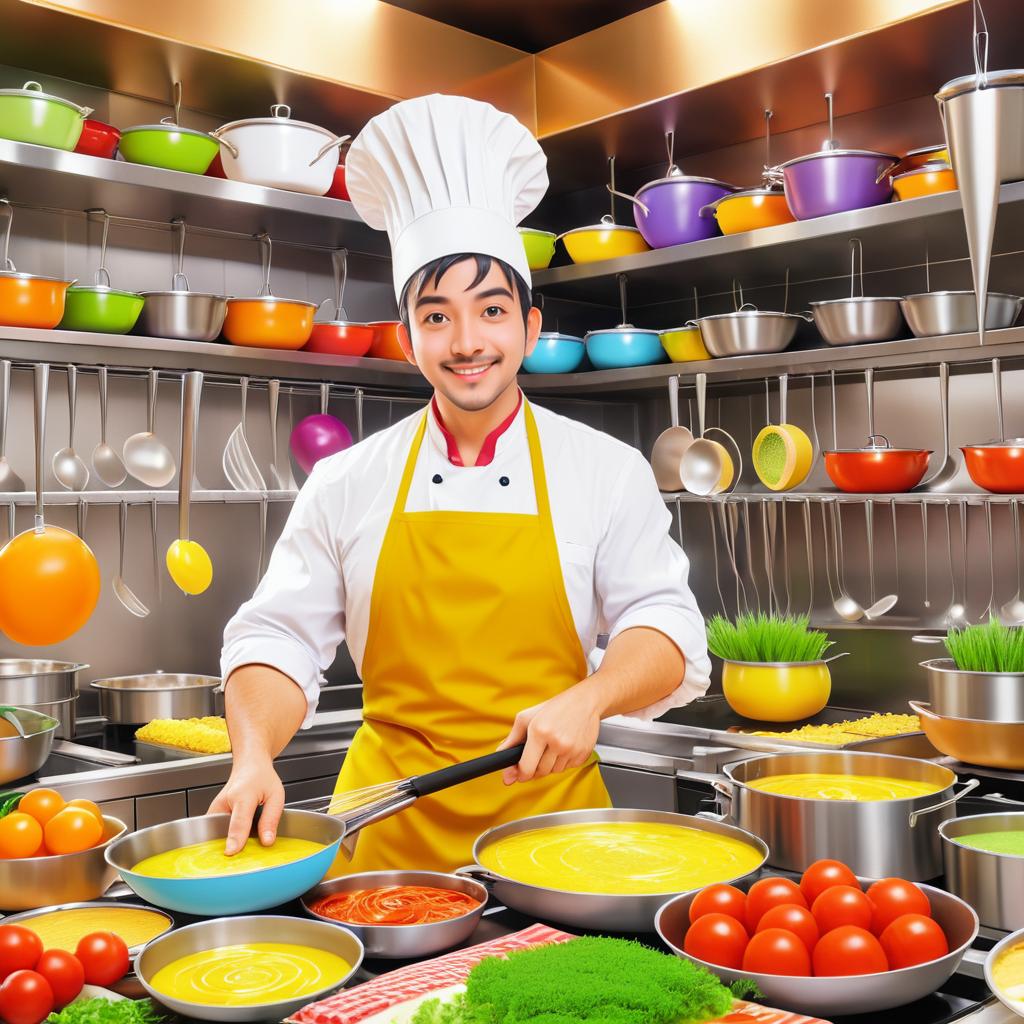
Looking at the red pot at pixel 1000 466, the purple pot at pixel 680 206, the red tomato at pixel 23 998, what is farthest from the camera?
the purple pot at pixel 680 206

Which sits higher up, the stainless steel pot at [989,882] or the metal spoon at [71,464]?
the metal spoon at [71,464]

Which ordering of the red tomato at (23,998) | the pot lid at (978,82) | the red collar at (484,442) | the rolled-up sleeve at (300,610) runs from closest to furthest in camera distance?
the red tomato at (23,998) < the rolled-up sleeve at (300,610) < the red collar at (484,442) < the pot lid at (978,82)

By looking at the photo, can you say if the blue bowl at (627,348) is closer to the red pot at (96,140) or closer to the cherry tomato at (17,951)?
the red pot at (96,140)

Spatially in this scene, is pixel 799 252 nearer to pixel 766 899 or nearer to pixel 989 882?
pixel 989 882

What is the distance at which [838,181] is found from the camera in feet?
8.34

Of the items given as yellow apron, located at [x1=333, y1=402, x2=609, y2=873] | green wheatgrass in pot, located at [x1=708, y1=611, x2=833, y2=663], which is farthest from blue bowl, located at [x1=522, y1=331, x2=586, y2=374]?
yellow apron, located at [x1=333, y1=402, x2=609, y2=873]

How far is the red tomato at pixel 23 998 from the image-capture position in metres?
0.91

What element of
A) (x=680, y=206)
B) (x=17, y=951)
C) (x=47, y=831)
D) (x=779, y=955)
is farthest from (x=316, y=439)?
(x=779, y=955)

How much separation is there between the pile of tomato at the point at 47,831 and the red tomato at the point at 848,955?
29.5 inches

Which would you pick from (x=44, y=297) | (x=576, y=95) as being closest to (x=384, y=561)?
(x=44, y=297)

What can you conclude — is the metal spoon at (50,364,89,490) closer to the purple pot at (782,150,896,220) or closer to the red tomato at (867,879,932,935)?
the purple pot at (782,150,896,220)

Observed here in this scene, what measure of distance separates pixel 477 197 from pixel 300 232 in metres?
1.54

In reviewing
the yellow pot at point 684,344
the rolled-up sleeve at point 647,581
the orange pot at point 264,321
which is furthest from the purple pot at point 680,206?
the rolled-up sleeve at point 647,581

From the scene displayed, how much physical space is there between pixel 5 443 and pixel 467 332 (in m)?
1.52
